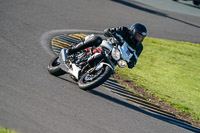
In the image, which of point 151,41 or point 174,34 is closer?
point 151,41

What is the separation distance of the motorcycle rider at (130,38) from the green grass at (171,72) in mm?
2162

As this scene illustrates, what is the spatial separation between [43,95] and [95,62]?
1.48 m

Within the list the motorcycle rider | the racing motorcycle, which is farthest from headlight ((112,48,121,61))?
the motorcycle rider

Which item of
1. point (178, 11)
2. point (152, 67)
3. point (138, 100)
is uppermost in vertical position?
point (138, 100)

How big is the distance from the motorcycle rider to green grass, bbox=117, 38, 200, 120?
7.09 feet

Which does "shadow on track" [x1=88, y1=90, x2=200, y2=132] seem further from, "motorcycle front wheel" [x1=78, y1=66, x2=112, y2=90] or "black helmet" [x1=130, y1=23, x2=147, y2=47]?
"black helmet" [x1=130, y1=23, x2=147, y2=47]

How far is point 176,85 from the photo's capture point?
11.7m

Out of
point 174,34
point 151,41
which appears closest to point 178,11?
point 174,34

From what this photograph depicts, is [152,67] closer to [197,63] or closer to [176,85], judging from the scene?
[176,85]

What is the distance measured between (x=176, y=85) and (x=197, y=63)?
337 centimetres

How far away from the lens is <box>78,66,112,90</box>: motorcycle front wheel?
759 cm

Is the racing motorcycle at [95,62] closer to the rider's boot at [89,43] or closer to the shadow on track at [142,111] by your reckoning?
the rider's boot at [89,43]

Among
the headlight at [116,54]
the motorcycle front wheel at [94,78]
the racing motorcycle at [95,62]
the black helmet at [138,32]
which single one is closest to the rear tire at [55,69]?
the racing motorcycle at [95,62]

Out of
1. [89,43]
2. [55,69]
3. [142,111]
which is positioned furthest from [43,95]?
[142,111]
